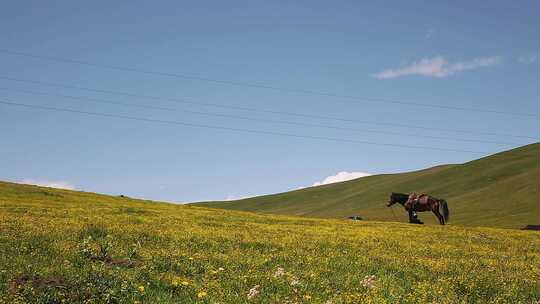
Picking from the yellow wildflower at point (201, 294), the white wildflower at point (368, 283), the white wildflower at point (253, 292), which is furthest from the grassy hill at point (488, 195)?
the yellow wildflower at point (201, 294)

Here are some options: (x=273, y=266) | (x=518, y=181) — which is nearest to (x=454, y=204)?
(x=518, y=181)

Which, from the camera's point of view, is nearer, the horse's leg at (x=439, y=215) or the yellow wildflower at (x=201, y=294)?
the yellow wildflower at (x=201, y=294)

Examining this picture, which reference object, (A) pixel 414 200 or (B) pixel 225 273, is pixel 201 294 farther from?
(A) pixel 414 200

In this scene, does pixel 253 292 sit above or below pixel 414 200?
below

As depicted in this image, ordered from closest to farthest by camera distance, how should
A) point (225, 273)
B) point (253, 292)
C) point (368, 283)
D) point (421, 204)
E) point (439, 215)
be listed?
point (253, 292) < point (368, 283) < point (225, 273) < point (439, 215) < point (421, 204)

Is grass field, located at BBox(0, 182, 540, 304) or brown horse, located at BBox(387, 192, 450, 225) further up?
brown horse, located at BBox(387, 192, 450, 225)

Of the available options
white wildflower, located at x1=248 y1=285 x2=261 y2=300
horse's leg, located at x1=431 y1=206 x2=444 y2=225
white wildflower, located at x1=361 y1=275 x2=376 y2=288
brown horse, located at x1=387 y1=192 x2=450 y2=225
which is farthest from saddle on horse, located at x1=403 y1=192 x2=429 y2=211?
white wildflower, located at x1=248 y1=285 x2=261 y2=300

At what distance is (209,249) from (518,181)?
15856cm

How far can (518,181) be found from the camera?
15850 centimetres

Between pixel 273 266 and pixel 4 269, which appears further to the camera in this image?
pixel 273 266

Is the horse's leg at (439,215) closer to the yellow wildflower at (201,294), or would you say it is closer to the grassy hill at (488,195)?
the yellow wildflower at (201,294)

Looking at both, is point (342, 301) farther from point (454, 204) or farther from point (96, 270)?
point (454, 204)

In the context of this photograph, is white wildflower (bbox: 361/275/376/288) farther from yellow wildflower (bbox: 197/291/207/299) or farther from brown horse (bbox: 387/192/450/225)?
brown horse (bbox: 387/192/450/225)

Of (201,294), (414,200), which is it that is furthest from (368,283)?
(414,200)
